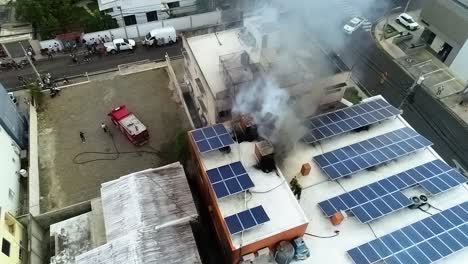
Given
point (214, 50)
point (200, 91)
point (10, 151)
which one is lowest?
point (10, 151)

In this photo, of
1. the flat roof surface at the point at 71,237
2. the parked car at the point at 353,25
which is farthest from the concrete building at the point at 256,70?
the parked car at the point at 353,25

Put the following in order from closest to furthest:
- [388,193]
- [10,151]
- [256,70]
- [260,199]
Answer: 1. [260,199]
2. [388,193]
3. [256,70]
4. [10,151]

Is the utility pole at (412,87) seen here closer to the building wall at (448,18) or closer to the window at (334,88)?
the building wall at (448,18)

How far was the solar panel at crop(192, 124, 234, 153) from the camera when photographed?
17.4 metres

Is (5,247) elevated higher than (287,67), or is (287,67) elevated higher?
(287,67)

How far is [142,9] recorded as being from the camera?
36.2m

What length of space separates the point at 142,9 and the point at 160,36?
370 cm

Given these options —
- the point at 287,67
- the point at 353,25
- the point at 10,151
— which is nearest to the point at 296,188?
the point at 287,67

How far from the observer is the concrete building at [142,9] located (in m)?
35.2

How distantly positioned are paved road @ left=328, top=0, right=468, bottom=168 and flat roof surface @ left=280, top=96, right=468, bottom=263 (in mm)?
10742

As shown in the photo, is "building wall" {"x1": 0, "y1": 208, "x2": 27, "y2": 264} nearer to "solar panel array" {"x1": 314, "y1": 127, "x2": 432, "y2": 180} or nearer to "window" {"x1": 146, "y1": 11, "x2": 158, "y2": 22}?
"solar panel array" {"x1": 314, "y1": 127, "x2": 432, "y2": 180}

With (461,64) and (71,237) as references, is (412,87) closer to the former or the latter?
(461,64)

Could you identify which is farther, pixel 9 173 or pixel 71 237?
pixel 9 173

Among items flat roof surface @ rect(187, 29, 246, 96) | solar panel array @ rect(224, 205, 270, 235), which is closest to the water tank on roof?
solar panel array @ rect(224, 205, 270, 235)
